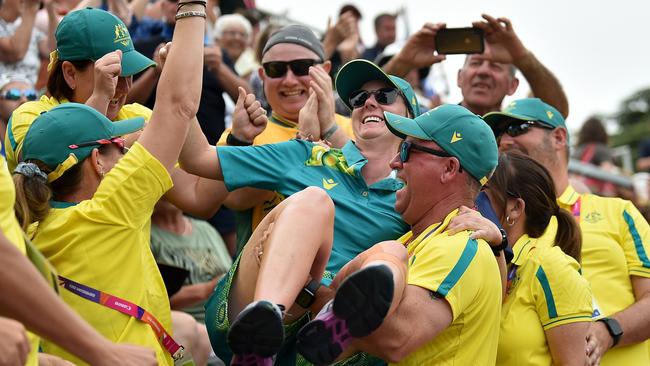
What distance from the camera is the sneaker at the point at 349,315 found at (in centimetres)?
403

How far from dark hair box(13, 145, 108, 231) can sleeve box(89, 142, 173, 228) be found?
258 mm

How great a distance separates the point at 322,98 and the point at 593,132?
7.51 meters

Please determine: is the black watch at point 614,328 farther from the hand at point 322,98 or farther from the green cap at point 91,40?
the green cap at point 91,40

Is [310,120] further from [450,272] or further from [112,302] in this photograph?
[112,302]

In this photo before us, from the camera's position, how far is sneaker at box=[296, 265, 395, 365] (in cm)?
403

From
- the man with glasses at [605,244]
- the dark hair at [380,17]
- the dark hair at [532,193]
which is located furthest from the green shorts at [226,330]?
the dark hair at [380,17]

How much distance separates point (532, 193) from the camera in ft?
18.4

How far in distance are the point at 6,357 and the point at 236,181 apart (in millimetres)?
2619

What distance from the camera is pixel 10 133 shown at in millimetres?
5531

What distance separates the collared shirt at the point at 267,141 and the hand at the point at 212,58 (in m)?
1.59

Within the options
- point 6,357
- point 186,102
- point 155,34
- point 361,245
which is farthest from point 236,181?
point 155,34

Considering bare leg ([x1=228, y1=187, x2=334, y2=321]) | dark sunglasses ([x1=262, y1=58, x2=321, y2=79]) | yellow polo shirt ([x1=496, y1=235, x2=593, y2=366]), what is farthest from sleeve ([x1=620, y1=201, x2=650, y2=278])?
bare leg ([x1=228, y1=187, x2=334, y2=321])

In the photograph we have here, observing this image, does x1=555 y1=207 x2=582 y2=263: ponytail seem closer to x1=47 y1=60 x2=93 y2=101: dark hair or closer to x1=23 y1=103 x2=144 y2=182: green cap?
x1=23 y1=103 x2=144 y2=182: green cap

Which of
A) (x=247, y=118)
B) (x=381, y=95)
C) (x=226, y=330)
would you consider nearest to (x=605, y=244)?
(x=381, y=95)
